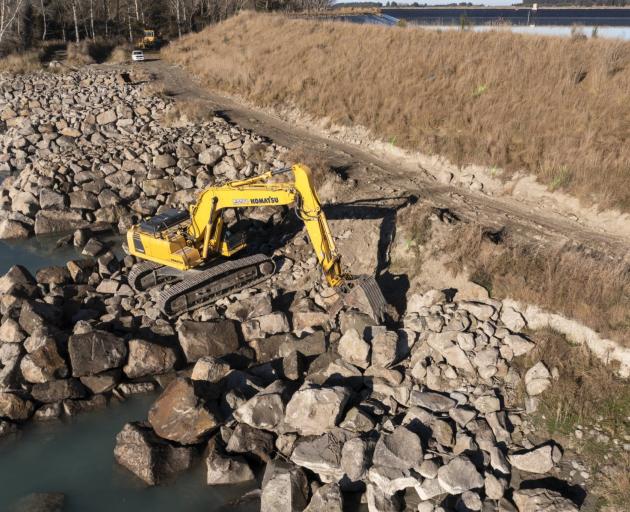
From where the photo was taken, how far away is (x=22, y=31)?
43531 millimetres

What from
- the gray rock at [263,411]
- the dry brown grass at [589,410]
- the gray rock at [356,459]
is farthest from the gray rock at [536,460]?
the gray rock at [263,411]

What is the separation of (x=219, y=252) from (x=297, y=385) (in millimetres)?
4609

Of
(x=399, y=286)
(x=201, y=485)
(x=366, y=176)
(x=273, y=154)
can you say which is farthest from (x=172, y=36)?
(x=201, y=485)

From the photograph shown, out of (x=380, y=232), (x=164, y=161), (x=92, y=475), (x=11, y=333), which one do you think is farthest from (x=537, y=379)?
(x=164, y=161)

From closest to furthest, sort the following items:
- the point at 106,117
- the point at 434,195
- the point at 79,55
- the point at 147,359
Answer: the point at 147,359, the point at 434,195, the point at 106,117, the point at 79,55

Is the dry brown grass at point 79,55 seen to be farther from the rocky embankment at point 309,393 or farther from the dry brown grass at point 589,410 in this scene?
the dry brown grass at point 589,410

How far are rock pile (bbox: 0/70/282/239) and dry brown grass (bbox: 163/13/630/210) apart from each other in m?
4.53

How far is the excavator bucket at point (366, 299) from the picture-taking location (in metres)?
11.6

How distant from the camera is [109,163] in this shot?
20781mm

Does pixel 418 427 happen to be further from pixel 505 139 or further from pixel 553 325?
pixel 505 139

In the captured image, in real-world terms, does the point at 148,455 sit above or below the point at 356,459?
below

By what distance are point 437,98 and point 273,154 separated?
644cm

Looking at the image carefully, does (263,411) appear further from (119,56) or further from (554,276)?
(119,56)

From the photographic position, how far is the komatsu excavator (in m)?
11.9
